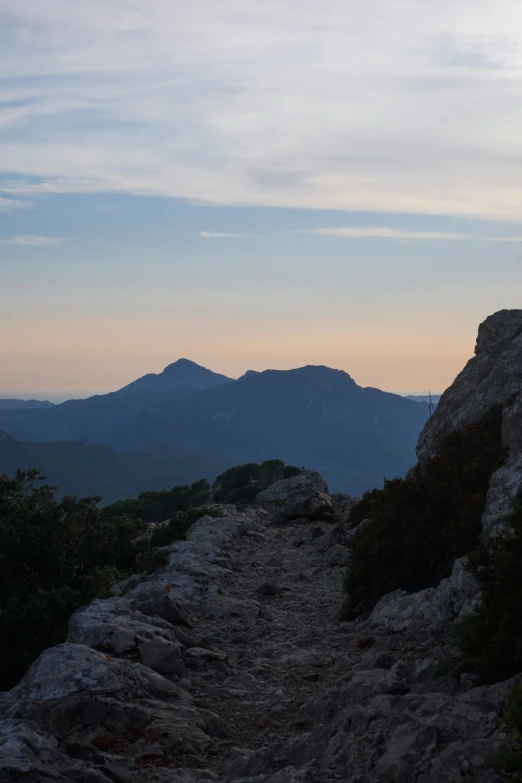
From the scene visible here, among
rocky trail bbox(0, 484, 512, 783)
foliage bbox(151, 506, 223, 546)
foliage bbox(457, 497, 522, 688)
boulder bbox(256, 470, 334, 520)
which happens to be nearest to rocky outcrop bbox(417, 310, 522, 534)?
rocky trail bbox(0, 484, 512, 783)

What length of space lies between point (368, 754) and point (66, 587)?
1522 centimetres

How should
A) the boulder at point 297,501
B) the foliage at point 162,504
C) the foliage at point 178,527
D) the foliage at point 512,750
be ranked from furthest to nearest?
1. the foliage at point 162,504
2. the boulder at point 297,501
3. the foliage at point 178,527
4. the foliage at point 512,750

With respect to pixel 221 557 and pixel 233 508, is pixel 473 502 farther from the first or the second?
pixel 233 508

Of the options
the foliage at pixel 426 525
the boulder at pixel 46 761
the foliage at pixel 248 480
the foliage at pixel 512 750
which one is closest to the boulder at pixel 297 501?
the foliage at pixel 248 480

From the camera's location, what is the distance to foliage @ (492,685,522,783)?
5598mm

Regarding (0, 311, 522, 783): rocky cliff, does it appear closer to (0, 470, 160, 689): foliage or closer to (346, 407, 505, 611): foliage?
(346, 407, 505, 611): foliage

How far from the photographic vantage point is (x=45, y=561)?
23094mm

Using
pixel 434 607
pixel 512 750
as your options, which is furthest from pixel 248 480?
pixel 512 750

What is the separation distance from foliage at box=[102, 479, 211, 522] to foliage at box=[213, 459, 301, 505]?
132 centimetres

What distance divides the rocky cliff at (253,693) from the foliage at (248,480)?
26907 mm

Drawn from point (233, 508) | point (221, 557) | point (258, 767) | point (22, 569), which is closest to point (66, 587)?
point (22, 569)

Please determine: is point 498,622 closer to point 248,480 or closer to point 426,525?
point 426,525

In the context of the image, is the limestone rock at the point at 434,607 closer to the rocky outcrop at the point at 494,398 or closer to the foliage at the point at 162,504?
the rocky outcrop at the point at 494,398

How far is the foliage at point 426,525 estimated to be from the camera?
15562 millimetres
